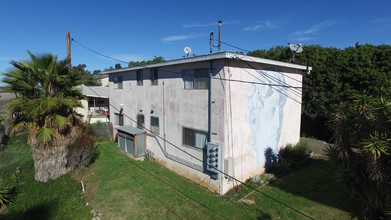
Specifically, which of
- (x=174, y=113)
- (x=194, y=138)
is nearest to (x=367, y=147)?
(x=194, y=138)

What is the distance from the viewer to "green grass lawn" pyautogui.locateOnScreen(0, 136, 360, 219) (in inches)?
390

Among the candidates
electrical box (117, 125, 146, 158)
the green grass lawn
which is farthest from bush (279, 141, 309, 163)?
electrical box (117, 125, 146, 158)

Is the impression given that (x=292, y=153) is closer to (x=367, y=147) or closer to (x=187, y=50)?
(x=187, y=50)

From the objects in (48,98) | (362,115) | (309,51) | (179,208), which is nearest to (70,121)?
(48,98)

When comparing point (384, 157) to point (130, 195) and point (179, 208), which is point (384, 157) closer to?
point (179, 208)

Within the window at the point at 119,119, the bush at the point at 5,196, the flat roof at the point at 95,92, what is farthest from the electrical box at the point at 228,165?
the flat roof at the point at 95,92

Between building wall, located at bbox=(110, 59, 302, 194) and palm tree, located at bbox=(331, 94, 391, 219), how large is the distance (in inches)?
182

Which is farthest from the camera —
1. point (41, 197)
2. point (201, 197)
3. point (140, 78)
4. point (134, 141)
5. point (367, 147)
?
point (140, 78)

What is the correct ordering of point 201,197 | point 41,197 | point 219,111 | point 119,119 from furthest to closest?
point 119,119 → point 41,197 → point 219,111 → point 201,197

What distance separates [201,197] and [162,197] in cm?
171

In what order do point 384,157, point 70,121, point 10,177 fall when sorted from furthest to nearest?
1. point 10,177
2. point 70,121
3. point 384,157

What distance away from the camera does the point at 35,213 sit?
1070cm

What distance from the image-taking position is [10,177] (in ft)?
46.1

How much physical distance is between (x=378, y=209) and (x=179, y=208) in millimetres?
6707
